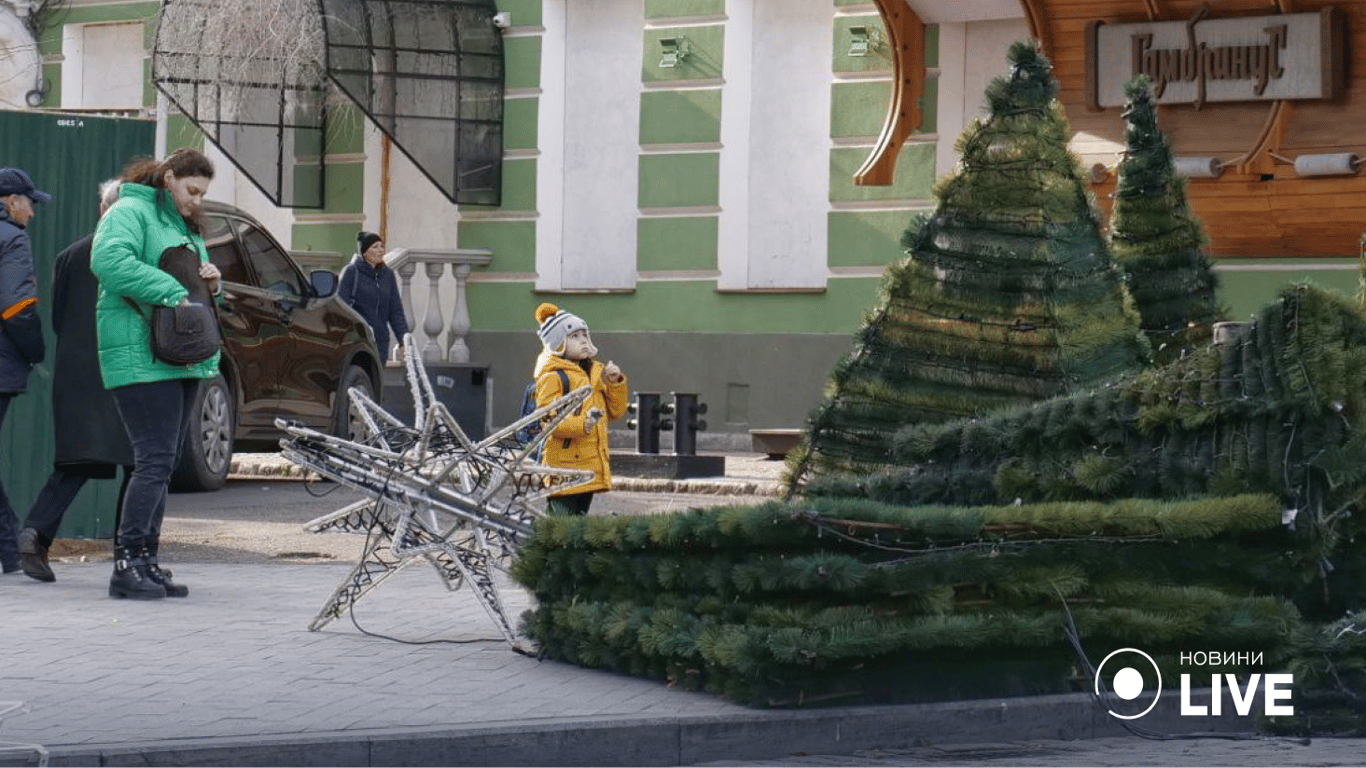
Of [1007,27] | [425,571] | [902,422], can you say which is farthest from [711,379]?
[902,422]

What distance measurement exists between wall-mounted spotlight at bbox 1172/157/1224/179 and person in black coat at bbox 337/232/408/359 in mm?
6344

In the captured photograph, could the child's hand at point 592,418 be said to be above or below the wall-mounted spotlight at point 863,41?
below

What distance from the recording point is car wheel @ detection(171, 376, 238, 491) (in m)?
16.5

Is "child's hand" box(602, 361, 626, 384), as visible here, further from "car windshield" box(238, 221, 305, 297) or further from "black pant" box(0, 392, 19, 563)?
"car windshield" box(238, 221, 305, 297)

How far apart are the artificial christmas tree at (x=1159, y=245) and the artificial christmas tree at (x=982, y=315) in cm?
165

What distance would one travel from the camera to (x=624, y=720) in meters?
7.35

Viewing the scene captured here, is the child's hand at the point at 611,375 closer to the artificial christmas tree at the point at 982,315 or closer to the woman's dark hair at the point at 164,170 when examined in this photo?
the artificial christmas tree at the point at 982,315

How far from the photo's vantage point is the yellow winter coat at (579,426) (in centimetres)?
1162

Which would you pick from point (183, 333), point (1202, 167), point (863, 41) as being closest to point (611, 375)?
point (183, 333)

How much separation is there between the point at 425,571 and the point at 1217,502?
521 cm

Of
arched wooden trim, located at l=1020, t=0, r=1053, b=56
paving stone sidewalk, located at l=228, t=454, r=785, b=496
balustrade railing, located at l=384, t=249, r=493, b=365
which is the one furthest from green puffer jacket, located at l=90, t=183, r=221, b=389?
balustrade railing, located at l=384, t=249, r=493, b=365

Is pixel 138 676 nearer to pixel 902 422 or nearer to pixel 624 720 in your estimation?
pixel 624 720

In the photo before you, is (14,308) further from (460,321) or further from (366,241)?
(460,321)

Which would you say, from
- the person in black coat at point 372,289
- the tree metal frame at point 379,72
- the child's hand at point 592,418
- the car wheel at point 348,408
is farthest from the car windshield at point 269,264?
the child's hand at point 592,418
